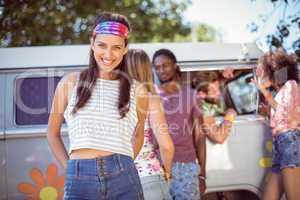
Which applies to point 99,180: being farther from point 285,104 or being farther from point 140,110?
point 285,104

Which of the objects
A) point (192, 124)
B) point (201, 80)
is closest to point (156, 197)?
point (192, 124)

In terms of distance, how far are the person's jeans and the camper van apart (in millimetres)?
1232

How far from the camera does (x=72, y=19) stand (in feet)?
27.7

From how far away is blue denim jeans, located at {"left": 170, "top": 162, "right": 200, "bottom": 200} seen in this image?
3146 mm

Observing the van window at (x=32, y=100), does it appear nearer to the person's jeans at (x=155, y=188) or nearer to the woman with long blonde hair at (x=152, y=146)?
the woman with long blonde hair at (x=152, y=146)

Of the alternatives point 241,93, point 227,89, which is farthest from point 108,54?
point 241,93

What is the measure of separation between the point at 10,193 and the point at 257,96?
8.01ft

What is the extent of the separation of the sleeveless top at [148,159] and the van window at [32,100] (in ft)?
4.30

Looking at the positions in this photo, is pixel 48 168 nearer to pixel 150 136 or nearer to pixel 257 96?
pixel 150 136

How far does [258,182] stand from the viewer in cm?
375

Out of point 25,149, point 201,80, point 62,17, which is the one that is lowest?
point 25,149

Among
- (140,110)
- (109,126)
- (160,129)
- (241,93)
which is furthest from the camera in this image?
(241,93)

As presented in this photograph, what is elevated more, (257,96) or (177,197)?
(257,96)

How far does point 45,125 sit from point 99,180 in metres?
1.87
